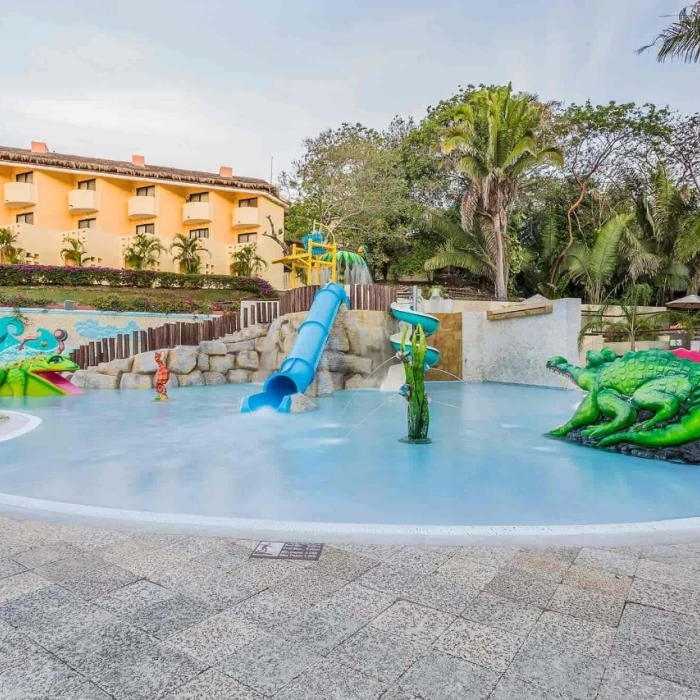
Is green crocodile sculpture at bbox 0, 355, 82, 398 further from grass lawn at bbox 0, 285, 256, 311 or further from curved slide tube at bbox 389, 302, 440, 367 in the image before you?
curved slide tube at bbox 389, 302, 440, 367

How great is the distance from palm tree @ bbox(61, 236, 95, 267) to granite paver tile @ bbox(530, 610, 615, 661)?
26943 millimetres

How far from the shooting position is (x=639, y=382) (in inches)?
227

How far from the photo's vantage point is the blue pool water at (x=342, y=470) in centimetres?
410

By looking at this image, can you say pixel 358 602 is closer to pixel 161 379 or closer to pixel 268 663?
pixel 268 663

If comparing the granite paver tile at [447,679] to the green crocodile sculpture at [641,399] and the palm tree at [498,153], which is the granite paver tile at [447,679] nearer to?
the green crocodile sculpture at [641,399]

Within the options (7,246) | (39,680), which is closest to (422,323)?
(39,680)

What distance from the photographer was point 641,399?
220 inches

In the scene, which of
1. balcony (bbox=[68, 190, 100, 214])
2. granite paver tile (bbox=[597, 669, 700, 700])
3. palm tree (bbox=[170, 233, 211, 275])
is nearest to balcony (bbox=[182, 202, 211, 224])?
palm tree (bbox=[170, 233, 211, 275])

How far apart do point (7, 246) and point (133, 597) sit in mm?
27202

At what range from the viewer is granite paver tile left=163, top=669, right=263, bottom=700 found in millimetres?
1707

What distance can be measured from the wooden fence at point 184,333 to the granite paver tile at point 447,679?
40.8 ft

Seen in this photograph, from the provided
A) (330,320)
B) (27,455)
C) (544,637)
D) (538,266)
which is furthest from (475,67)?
(544,637)

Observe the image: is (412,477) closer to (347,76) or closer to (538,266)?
(347,76)

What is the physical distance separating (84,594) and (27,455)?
4403 millimetres
